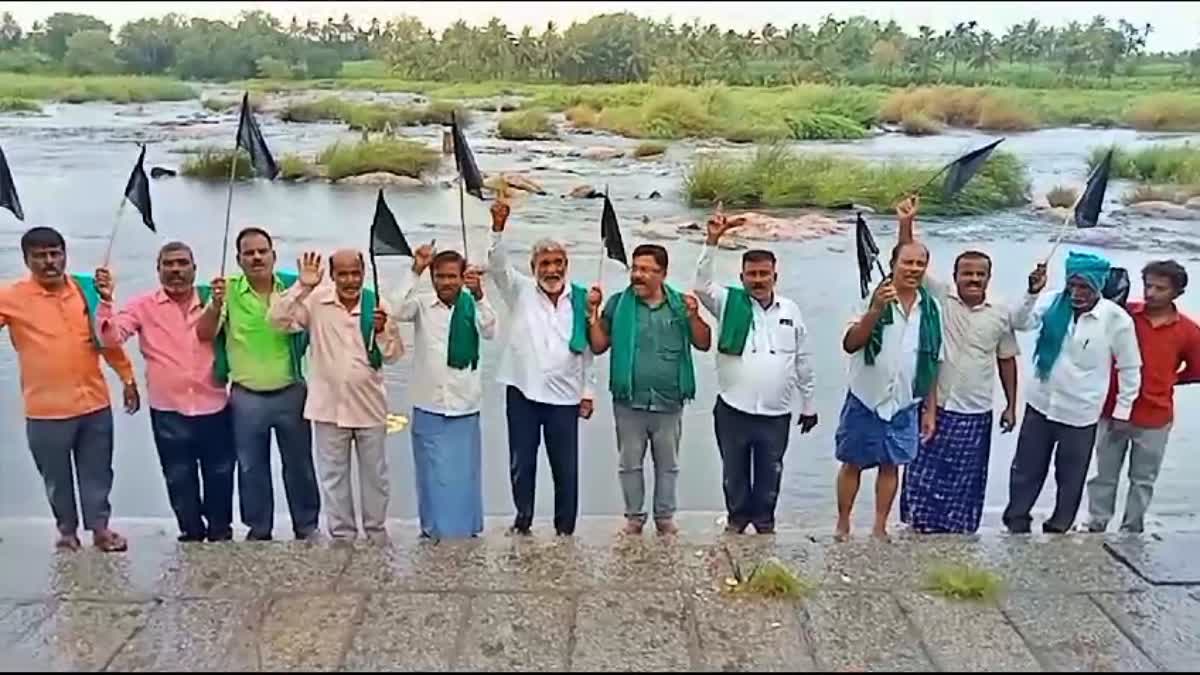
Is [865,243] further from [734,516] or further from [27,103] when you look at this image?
[27,103]

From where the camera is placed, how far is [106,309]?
4.20 metres

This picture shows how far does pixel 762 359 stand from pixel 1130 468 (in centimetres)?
143

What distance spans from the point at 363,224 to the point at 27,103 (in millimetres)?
2486

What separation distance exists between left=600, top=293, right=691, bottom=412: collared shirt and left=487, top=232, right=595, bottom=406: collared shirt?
20cm

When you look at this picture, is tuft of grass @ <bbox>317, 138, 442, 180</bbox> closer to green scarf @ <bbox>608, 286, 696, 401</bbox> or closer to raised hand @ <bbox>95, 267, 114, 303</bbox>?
raised hand @ <bbox>95, 267, 114, 303</bbox>

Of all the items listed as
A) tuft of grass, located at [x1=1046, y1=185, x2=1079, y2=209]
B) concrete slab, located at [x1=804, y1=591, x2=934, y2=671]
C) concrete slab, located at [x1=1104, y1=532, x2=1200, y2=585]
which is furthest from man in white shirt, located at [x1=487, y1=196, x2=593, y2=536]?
tuft of grass, located at [x1=1046, y1=185, x2=1079, y2=209]

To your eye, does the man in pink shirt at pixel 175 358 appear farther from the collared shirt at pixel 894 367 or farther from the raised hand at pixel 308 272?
the collared shirt at pixel 894 367

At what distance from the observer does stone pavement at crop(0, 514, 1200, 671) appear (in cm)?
344

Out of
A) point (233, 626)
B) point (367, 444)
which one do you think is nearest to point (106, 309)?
point (367, 444)

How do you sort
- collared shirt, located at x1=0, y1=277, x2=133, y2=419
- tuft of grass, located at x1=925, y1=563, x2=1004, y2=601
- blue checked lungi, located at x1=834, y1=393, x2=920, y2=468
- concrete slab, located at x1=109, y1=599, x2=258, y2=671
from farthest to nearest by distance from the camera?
blue checked lungi, located at x1=834, y1=393, x2=920, y2=468 → collared shirt, located at x1=0, y1=277, x2=133, y2=419 → tuft of grass, located at x1=925, y1=563, x2=1004, y2=601 → concrete slab, located at x1=109, y1=599, x2=258, y2=671

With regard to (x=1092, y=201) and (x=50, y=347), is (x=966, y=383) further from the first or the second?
(x=50, y=347)

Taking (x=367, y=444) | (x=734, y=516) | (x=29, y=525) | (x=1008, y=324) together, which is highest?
(x=1008, y=324)

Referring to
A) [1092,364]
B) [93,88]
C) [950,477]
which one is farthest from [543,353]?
[93,88]

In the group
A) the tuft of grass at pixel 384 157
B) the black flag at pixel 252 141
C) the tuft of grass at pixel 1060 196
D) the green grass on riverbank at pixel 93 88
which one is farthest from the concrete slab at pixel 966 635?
the green grass on riverbank at pixel 93 88
